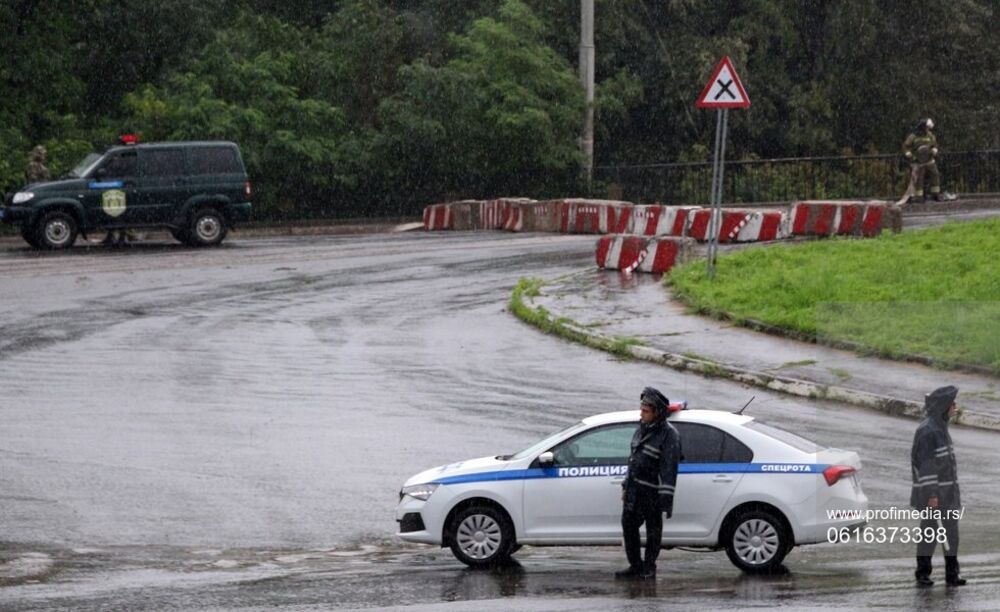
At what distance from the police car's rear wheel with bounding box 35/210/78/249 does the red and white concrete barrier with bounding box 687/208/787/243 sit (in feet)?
41.2

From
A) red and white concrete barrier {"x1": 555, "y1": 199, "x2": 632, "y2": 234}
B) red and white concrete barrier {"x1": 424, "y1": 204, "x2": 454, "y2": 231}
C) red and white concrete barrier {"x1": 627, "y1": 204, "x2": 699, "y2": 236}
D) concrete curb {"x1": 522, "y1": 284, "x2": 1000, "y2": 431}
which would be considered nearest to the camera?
concrete curb {"x1": 522, "y1": 284, "x2": 1000, "y2": 431}

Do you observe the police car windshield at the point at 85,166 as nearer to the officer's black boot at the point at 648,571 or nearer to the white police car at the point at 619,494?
the white police car at the point at 619,494

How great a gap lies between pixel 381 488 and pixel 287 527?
134cm

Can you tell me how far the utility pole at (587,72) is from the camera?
4228 centimetres

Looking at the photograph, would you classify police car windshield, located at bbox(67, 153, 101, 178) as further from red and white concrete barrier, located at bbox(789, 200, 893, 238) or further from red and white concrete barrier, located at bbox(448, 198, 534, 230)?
red and white concrete barrier, located at bbox(789, 200, 893, 238)

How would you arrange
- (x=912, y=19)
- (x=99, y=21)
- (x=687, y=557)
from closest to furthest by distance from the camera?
(x=687, y=557), (x=99, y=21), (x=912, y=19)

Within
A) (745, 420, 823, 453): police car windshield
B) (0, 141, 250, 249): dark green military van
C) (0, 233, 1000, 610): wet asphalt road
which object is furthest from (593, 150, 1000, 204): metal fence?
(745, 420, 823, 453): police car windshield

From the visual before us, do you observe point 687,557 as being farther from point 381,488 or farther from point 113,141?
point 113,141

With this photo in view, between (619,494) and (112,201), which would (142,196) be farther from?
(619,494)

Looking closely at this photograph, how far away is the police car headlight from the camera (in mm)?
12531

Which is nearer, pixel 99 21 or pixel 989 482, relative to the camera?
pixel 989 482

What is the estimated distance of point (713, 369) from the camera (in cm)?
1980

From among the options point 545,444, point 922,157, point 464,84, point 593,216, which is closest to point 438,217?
point 464,84

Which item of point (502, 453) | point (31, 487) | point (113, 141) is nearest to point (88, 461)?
point (31, 487)
